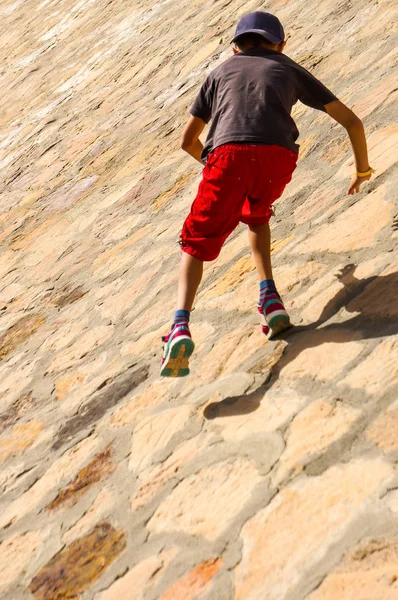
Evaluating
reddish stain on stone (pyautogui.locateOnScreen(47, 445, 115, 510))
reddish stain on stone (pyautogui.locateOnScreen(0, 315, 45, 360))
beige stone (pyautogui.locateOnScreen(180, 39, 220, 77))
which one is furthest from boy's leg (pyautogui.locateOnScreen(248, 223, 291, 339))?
beige stone (pyautogui.locateOnScreen(180, 39, 220, 77))

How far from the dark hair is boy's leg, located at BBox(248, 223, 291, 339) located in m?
0.57

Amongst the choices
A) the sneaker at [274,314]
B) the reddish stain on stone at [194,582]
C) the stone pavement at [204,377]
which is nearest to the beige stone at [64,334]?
the stone pavement at [204,377]

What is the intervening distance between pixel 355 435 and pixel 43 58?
649 centimetres

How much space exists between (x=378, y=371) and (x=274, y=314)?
0.47 m

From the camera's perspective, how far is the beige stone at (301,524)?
60.7 inches

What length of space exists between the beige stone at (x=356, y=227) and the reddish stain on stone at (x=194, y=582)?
4.33 ft

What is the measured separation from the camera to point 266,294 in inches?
93.1

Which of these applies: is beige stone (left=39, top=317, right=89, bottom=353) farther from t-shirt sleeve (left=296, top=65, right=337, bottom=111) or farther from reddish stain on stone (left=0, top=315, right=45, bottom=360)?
Result: t-shirt sleeve (left=296, top=65, right=337, bottom=111)

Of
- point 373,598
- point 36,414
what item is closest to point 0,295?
point 36,414

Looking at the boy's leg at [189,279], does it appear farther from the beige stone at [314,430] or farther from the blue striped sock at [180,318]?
the beige stone at [314,430]

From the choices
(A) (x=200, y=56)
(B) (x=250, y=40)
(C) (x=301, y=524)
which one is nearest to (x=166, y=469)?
(C) (x=301, y=524)

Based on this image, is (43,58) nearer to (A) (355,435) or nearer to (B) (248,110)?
(B) (248,110)

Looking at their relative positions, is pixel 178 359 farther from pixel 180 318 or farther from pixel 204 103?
pixel 204 103

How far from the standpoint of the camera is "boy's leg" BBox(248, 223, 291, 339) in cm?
234
